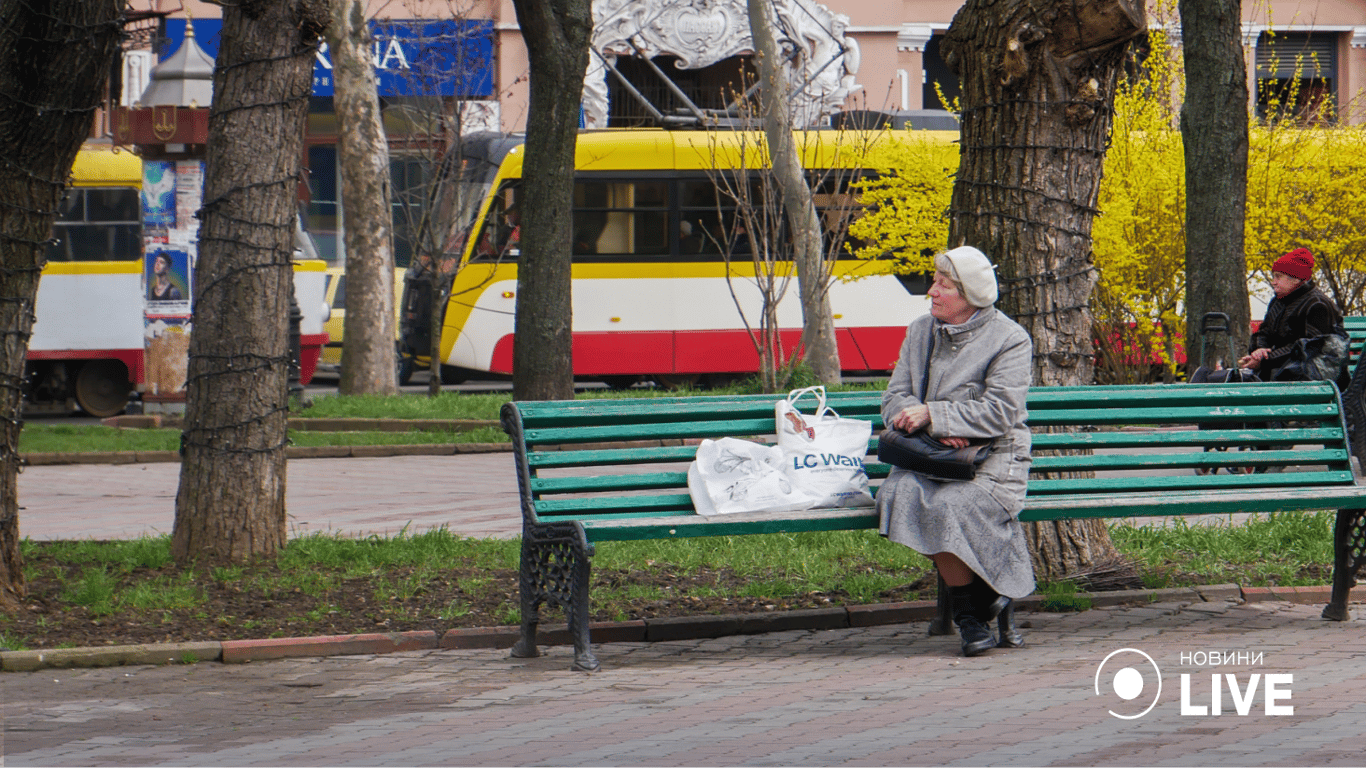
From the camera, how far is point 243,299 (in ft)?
25.4

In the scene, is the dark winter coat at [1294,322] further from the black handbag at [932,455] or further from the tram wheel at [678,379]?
the tram wheel at [678,379]

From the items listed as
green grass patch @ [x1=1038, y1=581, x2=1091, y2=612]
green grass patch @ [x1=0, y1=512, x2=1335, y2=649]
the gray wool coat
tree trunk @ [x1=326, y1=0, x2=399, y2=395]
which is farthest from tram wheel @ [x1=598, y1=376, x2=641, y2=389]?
the gray wool coat

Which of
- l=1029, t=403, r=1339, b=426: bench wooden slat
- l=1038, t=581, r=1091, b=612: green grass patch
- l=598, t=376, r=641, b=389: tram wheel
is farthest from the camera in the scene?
l=598, t=376, r=641, b=389: tram wheel

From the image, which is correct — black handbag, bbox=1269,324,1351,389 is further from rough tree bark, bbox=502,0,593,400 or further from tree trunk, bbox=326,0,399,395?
tree trunk, bbox=326,0,399,395

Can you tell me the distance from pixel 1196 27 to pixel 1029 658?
24.0 feet

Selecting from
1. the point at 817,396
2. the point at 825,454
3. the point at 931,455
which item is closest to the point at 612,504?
the point at 825,454

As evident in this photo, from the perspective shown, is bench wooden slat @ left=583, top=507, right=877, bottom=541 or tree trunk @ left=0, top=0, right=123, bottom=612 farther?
tree trunk @ left=0, top=0, right=123, bottom=612

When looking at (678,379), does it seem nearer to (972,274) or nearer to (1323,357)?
(1323,357)

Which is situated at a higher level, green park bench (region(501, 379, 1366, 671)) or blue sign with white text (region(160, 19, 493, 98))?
blue sign with white text (region(160, 19, 493, 98))

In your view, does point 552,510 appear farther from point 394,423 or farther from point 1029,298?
point 394,423

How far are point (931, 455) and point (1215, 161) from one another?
7.15 metres

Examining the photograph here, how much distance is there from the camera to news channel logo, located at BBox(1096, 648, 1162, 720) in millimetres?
5324

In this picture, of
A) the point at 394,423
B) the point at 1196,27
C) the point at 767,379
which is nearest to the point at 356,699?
the point at 1196,27

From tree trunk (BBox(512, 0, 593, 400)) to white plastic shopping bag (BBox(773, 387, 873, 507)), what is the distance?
7.29 m
